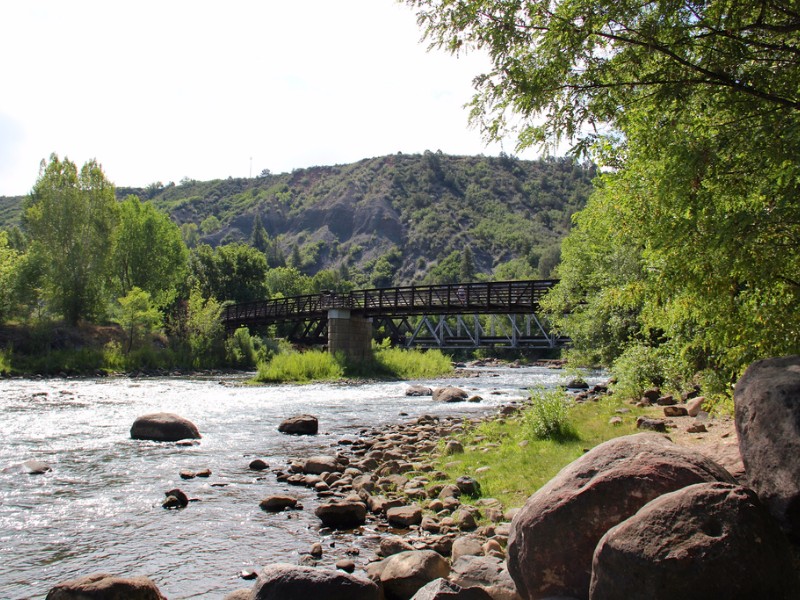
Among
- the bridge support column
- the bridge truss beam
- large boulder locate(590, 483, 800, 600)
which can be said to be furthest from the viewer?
the bridge truss beam

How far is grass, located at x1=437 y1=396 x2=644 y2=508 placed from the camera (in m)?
10.1

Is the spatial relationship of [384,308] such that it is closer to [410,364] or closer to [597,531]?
[410,364]

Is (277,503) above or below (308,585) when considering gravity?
below

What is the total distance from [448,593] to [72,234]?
172ft

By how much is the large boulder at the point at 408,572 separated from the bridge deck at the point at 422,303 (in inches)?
1234

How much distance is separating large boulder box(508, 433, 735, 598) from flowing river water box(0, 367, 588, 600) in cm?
313

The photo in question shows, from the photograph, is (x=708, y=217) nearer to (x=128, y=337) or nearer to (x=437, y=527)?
(x=437, y=527)

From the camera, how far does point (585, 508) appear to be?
5.40 m

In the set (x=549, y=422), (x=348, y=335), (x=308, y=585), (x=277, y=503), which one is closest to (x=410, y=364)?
(x=348, y=335)

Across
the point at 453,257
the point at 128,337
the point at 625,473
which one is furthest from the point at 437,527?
the point at 453,257

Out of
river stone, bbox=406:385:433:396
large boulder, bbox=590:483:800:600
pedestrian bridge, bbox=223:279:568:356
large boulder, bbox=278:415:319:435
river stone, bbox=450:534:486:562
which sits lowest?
river stone, bbox=406:385:433:396

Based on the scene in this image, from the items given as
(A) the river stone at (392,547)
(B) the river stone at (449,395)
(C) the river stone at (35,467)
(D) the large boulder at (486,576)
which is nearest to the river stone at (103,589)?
(A) the river stone at (392,547)

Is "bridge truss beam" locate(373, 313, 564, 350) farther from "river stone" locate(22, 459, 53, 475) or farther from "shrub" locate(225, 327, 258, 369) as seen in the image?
"river stone" locate(22, 459, 53, 475)

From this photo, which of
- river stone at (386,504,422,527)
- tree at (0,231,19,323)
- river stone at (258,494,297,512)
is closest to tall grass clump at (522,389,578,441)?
river stone at (386,504,422,527)
